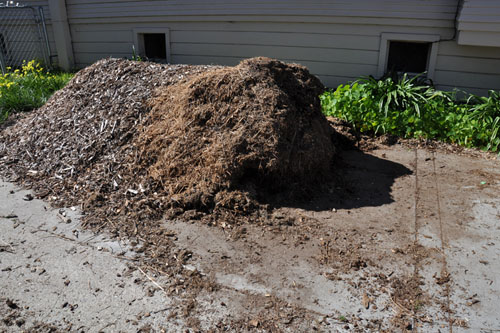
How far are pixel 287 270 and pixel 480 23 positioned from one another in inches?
189

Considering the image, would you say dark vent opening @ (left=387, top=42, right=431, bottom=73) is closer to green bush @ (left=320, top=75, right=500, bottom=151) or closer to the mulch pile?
green bush @ (left=320, top=75, right=500, bottom=151)

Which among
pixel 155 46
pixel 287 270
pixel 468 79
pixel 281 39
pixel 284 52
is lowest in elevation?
pixel 287 270

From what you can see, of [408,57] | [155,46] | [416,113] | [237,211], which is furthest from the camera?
[155,46]

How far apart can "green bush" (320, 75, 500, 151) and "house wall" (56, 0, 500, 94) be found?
79 centimetres

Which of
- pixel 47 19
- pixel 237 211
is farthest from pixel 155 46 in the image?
pixel 237 211

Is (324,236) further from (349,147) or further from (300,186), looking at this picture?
(349,147)

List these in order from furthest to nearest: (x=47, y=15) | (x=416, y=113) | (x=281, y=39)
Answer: (x=47, y=15), (x=281, y=39), (x=416, y=113)

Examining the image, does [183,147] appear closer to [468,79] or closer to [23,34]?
[468,79]

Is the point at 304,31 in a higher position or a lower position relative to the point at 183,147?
higher

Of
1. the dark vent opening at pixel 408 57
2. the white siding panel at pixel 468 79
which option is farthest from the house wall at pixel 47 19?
the white siding panel at pixel 468 79

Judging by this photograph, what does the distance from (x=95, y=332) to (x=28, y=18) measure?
1086cm

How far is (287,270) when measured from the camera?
2.72 m

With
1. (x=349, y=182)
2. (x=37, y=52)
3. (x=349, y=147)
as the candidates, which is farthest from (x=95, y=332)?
(x=37, y=52)

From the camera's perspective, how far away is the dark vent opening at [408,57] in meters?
6.65
